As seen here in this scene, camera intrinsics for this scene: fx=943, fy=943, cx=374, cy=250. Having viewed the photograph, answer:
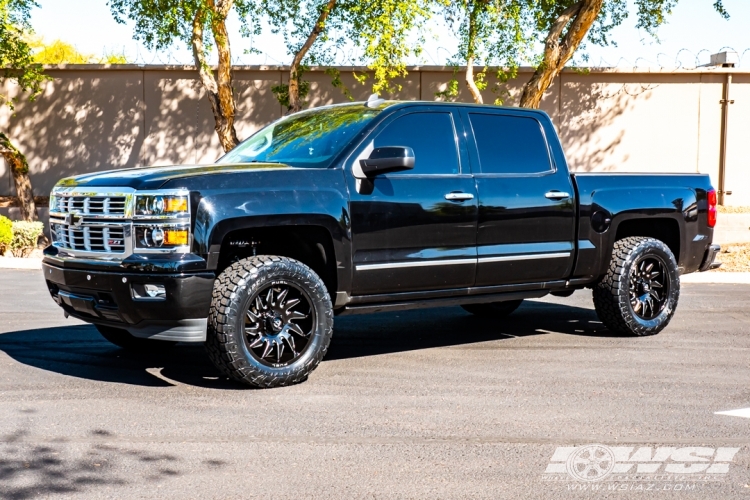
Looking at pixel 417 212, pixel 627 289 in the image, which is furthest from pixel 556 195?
pixel 417 212

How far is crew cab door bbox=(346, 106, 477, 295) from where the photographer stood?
22.7 ft

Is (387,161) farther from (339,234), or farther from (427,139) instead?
(427,139)

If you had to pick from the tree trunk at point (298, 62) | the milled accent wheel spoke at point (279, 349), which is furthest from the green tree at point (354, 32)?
the milled accent wheel spoke at point (279, 349)

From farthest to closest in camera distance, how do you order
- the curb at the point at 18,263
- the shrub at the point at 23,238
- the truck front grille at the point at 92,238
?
1. the shrub at the point at 23,238
2. the curb at the point at 18,263
3. the truck front grille at the point at 92,238

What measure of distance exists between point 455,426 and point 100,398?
7.80 ft

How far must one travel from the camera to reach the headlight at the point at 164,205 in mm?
6113

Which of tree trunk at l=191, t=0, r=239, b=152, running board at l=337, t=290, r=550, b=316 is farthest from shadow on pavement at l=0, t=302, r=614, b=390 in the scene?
tree trunk at l=191, t=0, r=239, b=152

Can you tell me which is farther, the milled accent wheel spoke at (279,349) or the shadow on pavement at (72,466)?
the milled accent wheel spoke at (279,349)

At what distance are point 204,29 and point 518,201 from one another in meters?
12.0

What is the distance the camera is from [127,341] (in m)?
7.83

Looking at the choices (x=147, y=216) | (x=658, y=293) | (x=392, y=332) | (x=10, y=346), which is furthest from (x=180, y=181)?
(x=658, y=293)

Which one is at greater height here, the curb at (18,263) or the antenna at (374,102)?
the antenna at (374,102)

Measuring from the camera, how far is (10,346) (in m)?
8.05

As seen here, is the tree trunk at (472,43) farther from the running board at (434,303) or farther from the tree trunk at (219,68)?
the running board at (434,303)
